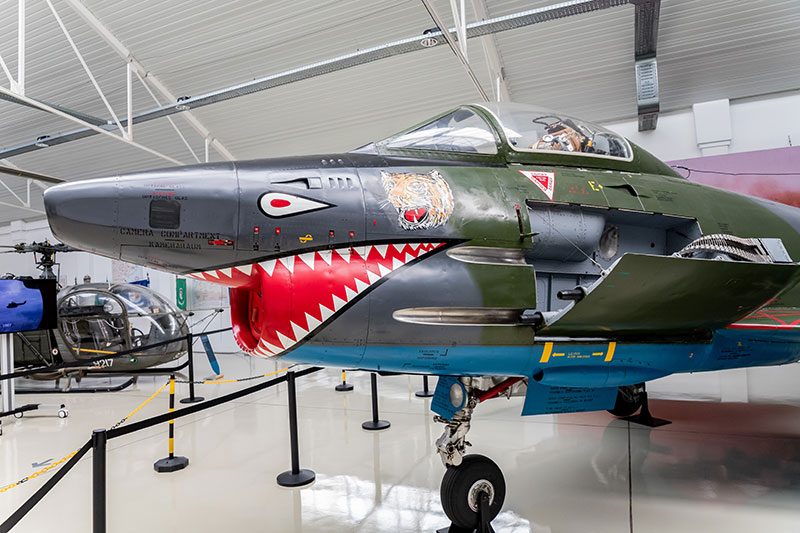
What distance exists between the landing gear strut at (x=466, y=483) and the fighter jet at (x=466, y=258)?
12 mm

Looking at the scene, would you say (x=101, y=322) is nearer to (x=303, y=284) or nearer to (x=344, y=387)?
(x=344, y=387)

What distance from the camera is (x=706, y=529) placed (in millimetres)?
3027

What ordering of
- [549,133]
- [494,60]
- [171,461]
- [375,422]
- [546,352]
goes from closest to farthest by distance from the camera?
[546,352] → [549,133] → [171,461] → [375,422] → [494,60]

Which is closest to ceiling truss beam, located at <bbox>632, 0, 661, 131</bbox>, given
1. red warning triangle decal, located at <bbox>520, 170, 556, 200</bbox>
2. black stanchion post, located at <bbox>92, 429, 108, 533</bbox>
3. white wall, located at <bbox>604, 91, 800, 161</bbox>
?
white wall, located at <bbox>604, 91, 800, 161</bbox>

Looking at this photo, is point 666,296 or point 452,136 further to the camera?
point 452,136

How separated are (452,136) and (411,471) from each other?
287 centimetres

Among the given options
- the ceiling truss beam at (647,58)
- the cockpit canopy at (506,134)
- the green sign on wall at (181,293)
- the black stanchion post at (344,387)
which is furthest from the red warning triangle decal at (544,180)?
the green sign on wall at (181,293)

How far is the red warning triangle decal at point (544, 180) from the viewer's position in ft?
9.46

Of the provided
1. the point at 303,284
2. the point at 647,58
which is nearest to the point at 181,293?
the point at 647,58

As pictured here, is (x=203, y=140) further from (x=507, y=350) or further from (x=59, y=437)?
(x=507, y=350)

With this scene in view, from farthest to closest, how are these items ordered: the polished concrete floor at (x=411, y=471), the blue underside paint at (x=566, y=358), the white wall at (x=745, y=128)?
the white wall at (x=745, y=128)
the polished concrete floor at (x=411, y=471)
the blue underside paint at (x=566, y=358)

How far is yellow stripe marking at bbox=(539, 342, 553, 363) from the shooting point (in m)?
2.70

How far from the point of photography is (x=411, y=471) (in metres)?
4.17

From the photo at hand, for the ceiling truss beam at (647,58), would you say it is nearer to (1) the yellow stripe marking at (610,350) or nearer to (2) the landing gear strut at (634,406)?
(2) the landing gear strut at (634,406)
